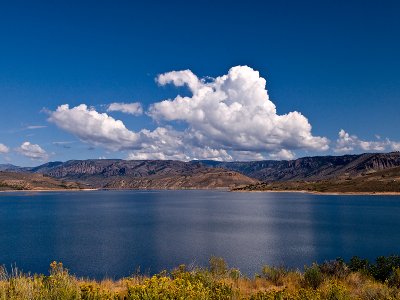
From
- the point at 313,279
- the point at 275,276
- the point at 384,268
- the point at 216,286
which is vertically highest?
the point at 216,286

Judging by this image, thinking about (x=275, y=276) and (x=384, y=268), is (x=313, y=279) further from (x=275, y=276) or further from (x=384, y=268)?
(x=384, y=268)

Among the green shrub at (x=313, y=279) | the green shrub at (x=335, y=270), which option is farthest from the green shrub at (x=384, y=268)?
the green shrub at (x=313, y=279)

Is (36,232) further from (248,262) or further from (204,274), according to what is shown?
(204,274)

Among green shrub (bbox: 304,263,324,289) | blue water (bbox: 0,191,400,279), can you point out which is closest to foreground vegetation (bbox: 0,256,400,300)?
green shrub (bbox: 304,263,324,289)

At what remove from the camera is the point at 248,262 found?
54969mm

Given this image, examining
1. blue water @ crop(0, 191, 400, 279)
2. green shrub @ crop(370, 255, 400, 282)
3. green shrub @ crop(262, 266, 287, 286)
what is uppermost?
green shrub @ crop(370, 255, 400, 282)

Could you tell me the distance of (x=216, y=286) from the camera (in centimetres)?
1938

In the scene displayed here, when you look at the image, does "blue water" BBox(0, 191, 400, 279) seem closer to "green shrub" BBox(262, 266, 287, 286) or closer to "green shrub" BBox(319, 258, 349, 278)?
"green shrub" BBox(262, 266, 287, 286)

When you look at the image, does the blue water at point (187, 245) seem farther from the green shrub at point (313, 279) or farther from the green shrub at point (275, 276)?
the green shrub at point (313, 279)

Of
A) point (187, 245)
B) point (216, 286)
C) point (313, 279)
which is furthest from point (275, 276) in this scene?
point (187, 245)

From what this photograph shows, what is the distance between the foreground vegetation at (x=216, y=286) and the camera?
49.7 ft

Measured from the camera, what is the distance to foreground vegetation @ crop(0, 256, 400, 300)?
15.1 m

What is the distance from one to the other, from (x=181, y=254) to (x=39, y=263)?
22457 millimetres

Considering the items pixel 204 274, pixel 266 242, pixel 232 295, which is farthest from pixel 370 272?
pixel 266 242
